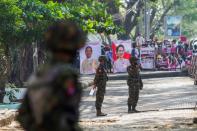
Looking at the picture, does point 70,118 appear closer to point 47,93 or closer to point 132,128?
point 47,93

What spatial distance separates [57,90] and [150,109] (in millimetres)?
14301

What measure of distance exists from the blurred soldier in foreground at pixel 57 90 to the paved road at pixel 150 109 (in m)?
8.98

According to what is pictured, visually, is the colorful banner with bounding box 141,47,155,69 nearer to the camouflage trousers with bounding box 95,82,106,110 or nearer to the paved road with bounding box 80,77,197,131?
the paved road with bounding box 80,77,197,131

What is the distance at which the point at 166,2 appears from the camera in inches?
2874

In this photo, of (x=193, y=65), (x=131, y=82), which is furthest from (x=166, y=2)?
(x=131, y=82)

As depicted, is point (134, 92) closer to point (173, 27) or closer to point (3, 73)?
point (3, 73)

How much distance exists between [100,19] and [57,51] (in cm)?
1781

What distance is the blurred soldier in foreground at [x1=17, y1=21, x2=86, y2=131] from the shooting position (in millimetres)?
5125

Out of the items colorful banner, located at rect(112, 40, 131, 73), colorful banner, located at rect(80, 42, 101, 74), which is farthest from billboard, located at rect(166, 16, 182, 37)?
colorful banner, located at rect(80, 42, 101, 74)

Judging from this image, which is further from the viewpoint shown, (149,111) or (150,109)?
(150,109)

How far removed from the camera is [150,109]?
19312 millimetres

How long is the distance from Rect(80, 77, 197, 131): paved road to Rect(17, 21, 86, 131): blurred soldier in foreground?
Answer: 8.98 metres

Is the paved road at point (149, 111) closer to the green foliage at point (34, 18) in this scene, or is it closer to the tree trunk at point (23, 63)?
the green foliage at point (34, 18)

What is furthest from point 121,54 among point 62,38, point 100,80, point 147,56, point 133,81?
point 62,38
